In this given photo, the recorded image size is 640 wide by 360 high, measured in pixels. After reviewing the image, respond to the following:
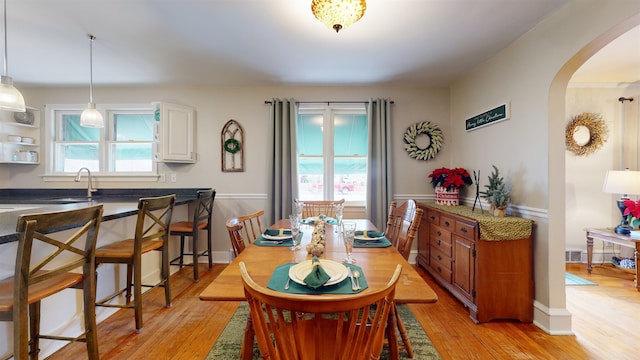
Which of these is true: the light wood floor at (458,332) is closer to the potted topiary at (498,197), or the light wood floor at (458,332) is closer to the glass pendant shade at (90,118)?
the potted topiary at (498,197)

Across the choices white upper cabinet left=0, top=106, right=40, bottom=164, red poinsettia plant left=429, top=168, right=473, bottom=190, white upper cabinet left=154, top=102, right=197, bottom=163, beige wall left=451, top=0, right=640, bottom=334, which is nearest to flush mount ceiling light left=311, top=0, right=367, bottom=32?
beige wall left=451, top=0, right=640, bottom=334

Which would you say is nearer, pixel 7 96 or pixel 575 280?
pixel 7 96

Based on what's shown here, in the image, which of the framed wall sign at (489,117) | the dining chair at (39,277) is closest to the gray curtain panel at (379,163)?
the framed wall sign at (489,117)

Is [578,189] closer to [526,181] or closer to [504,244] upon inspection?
[526,181]

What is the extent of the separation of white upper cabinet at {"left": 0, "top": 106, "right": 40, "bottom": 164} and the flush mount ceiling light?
14.4ft

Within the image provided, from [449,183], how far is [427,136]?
88 cm

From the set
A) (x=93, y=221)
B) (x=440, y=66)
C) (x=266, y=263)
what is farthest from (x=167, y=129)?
(x=440, y=66)

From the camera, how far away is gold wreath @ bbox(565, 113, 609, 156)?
3334mm

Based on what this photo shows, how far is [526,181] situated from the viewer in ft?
7.51

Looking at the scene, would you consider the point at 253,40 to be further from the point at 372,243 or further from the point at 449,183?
the point at 449,183

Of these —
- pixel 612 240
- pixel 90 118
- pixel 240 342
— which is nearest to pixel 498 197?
pixel 612 240

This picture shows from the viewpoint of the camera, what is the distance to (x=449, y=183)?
120 inches

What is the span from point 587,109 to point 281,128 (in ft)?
12.9

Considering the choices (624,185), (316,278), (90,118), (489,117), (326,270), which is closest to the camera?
(316,278)
